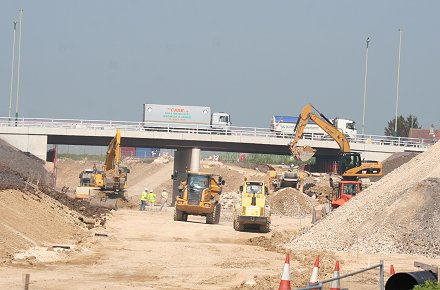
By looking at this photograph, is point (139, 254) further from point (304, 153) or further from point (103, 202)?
point (304, 153)

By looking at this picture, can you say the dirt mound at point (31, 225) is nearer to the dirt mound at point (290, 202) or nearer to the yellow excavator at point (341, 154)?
the yellow excavator at point (341, 154)

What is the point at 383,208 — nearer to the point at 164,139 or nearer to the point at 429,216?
the point at 429,216

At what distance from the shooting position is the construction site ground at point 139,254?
75.6 feet

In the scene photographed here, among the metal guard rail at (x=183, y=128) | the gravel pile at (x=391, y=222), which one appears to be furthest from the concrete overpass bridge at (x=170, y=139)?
the gravel pile at (x=391, y=222)

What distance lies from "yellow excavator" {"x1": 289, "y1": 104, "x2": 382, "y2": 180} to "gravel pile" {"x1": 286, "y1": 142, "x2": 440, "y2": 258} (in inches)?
688

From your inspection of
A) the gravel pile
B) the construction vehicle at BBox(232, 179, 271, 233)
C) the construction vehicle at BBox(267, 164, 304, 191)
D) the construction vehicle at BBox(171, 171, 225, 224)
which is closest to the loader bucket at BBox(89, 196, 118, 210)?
the construction vehicle at BBox(171, 171, 225, 224)

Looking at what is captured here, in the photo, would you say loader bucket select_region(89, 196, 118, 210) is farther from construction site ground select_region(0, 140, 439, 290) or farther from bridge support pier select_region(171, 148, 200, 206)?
bridge support pier select_region(171, 148, 200, 206)

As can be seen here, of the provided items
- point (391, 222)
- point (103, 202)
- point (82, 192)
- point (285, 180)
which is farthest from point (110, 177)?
point (391, 222)

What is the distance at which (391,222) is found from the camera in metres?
33.0

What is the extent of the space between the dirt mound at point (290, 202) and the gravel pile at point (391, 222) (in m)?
27.7

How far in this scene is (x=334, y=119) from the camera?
97062 millimetres

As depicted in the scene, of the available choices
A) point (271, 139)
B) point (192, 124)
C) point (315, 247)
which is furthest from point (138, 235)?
point (192, 124)

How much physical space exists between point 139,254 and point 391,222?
26.3 feet

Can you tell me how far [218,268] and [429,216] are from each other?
888 centimetres
